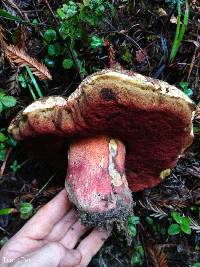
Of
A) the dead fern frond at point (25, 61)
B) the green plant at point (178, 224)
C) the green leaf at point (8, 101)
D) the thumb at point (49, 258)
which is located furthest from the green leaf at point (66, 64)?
the green plant at point (178, 224)

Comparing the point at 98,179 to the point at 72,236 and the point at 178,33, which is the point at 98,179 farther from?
the point at 178,33

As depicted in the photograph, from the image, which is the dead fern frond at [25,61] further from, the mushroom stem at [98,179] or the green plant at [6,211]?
the green plant at [6,211]

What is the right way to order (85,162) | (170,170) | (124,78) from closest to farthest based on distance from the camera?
(124,78), (85,162), (170,170)

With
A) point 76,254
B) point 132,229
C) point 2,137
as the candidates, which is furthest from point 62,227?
point 2,137

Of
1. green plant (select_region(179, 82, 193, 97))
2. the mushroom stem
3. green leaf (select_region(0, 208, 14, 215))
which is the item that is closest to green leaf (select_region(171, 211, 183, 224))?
the mushroom stem

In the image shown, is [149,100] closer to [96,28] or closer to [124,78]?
[124,78]

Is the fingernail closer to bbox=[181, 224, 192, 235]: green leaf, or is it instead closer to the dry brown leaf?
bbox=[181, 224, 192, 235]: green leaf

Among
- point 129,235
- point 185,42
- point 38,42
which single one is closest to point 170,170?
point 129,235
